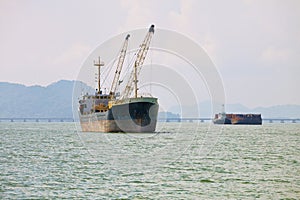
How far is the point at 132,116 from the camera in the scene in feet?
339

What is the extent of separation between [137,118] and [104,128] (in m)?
11.4

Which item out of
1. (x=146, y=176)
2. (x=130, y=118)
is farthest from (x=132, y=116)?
(x=146, y=176)

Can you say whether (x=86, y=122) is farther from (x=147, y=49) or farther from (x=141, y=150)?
(x=141, y=150)

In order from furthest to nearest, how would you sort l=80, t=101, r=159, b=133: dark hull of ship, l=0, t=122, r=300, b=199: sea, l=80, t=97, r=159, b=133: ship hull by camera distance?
l=80, t=101, r=159, b=133: dark hull of ship, l=80, t=97, r=159, b=133: ship hull, l=0, t=122, r=300, b=199: sea

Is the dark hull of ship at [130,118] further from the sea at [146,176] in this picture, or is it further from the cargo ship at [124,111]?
the sea at [146,176]

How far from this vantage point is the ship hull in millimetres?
102125

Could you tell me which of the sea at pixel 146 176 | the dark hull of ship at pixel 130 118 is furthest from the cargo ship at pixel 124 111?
Result: the sea at pixel 146 176

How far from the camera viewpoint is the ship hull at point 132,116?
102 meters

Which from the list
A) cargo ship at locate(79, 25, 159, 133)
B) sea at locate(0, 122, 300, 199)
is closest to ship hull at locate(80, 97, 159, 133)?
cargo ship at locate(79, 25, 159, 133)

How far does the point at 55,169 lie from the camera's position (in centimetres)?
4506

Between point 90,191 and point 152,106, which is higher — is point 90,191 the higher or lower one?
the lower one

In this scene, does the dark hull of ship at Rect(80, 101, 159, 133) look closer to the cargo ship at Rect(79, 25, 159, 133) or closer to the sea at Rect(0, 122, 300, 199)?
the cargo ship at Rect(79, 25, 159, 133)

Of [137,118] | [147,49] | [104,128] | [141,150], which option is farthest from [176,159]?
[147,49]

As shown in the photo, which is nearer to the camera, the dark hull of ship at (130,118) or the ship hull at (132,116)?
the ship hull at (132,116)
